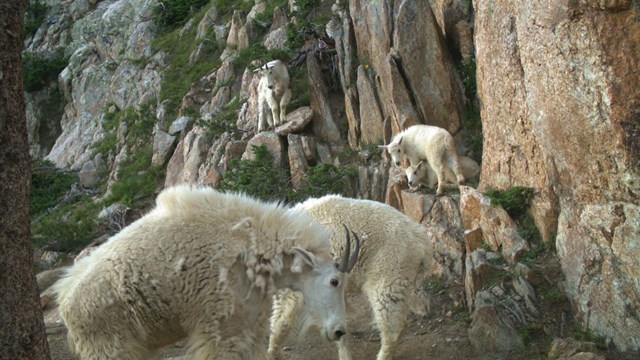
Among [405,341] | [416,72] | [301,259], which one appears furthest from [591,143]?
[416,72]

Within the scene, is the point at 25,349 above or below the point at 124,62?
below

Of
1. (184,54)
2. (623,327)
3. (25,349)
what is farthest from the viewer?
(184,54)

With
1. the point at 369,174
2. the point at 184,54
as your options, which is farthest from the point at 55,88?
the point at 369,174

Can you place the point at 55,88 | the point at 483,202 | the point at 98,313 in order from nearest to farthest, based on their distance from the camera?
the point at 98,313 → the point at 483,202 → the point at 55,88

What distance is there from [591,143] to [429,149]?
16.0ft

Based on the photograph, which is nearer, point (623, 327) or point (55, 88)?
point (623, 327)

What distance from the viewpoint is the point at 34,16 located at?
33.2 m

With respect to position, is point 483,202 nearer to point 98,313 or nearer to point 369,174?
point 369,174

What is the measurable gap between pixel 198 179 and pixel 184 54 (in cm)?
923

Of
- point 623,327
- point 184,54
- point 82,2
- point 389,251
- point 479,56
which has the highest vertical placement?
point 82,2

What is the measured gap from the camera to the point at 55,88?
96.0 feet

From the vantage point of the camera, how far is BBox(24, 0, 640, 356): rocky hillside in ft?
24.1

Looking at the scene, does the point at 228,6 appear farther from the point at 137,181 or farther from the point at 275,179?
the point at 275,179

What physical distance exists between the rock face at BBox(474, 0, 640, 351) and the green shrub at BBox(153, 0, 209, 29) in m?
22.1
